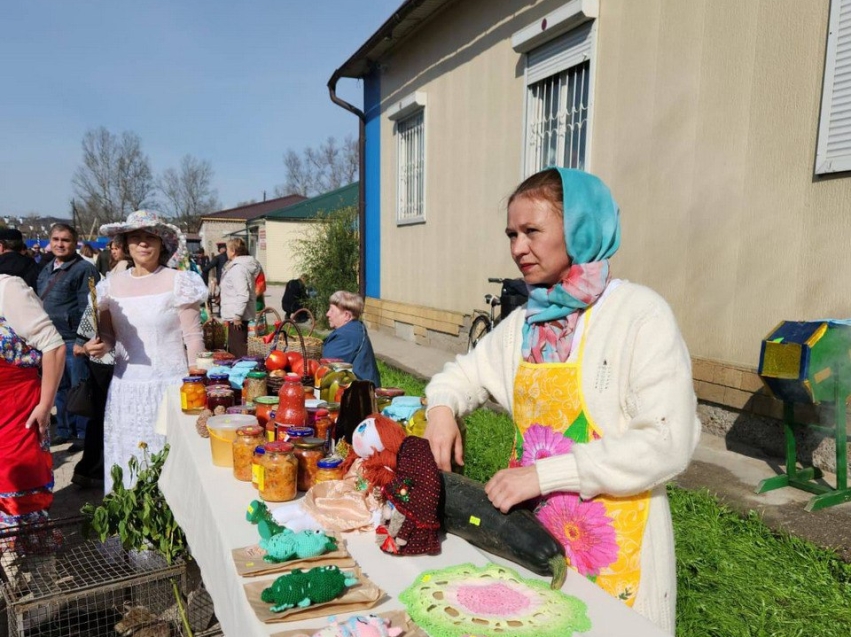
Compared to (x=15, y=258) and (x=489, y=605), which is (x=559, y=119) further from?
(x=489, y=605)

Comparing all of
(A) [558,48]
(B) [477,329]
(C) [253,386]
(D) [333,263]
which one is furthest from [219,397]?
(D) [333,263]

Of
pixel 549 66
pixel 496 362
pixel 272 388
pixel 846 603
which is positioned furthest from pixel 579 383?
pixel 549 66

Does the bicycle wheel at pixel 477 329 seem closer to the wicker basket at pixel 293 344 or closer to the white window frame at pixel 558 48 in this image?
the white window frame at pixel 558 48

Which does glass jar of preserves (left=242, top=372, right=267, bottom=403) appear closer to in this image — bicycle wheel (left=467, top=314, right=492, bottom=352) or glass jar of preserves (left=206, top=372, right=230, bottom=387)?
glass jar of preserves (left=206, top=372, right=230, bottom=387)

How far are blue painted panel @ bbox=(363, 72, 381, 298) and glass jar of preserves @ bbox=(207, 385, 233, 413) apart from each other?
27.5 ft

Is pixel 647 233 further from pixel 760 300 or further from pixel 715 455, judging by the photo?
pixel 715 455

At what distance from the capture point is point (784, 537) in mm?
3133

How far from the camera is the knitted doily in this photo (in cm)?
112

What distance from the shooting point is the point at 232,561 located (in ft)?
4.80

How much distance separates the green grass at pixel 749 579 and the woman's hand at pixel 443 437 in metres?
1.60

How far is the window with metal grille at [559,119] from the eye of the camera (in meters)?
6.00

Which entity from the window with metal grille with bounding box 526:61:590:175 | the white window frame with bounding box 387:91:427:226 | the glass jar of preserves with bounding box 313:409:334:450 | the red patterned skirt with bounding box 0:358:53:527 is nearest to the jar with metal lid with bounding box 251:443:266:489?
the glass jar of preserves with bounding box 313:409:334:450

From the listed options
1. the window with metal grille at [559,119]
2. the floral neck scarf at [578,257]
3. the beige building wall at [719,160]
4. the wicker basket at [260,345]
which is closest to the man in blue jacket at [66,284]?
the wicker basket at [260,345]

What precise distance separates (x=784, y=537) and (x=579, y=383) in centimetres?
253
